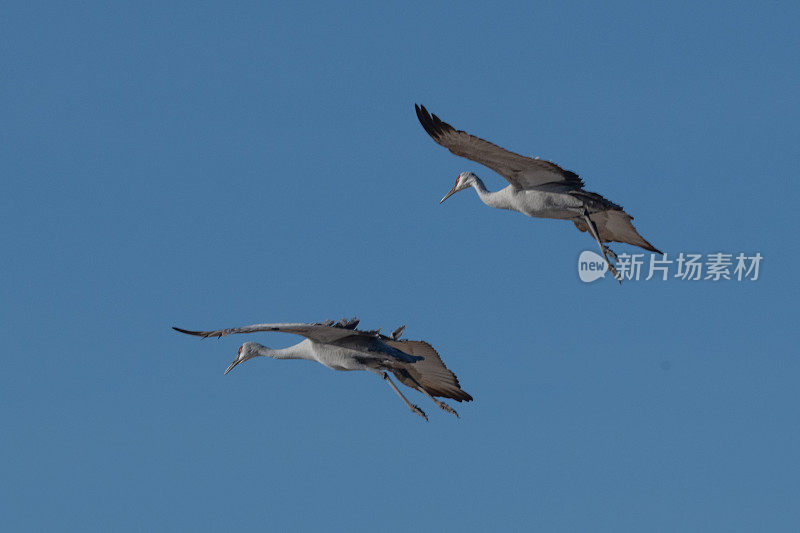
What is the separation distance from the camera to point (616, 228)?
1639 inches

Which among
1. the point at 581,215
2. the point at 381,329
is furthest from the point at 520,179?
the point at 381,329

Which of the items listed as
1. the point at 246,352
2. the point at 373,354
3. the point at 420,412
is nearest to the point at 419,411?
the point at 420,412

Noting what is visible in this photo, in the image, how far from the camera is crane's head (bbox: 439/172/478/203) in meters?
41.5

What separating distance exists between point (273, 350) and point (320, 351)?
6.79 feet

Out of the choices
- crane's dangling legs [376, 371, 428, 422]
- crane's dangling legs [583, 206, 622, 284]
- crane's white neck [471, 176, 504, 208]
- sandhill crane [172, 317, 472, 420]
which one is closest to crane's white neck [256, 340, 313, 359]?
sandhill crane [172, 317, 472, 420]

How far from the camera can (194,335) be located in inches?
1475

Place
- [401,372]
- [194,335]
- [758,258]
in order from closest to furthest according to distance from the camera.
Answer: [194,335] < [401,372] < [758,258]

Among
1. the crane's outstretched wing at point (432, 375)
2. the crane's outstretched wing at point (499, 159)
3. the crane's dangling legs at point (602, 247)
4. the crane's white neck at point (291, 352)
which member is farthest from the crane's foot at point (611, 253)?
the crane's white neck at point (291, 352)

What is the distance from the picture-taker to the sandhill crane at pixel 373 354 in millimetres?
38406

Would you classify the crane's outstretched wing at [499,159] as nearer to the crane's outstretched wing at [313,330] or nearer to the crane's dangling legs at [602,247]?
the crane's dangling legs at [602,247]

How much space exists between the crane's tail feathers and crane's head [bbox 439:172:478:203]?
2.57 metres

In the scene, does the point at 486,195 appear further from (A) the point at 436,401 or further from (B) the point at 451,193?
(A) the point at 436,401

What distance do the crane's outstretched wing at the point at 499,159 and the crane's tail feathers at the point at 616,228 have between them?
1664 mm

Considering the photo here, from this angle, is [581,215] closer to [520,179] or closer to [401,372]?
[520,179]
